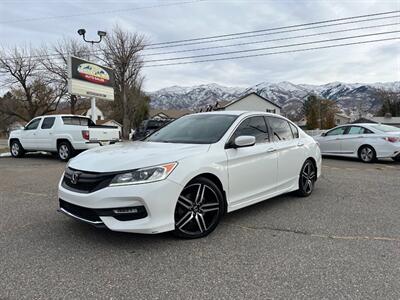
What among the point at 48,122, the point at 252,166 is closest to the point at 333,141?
the point at 252,166

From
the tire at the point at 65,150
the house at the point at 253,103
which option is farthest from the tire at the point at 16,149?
the house at the point at 253,103

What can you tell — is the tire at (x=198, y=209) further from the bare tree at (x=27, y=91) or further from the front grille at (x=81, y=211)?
the bare tree at (x=27, y=91)

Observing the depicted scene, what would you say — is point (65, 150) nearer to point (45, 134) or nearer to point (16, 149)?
point (45, 134)

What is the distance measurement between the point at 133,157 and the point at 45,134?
9.81m

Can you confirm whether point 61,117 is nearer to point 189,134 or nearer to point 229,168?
point 189,134

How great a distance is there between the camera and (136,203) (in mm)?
3227

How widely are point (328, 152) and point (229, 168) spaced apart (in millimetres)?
9620

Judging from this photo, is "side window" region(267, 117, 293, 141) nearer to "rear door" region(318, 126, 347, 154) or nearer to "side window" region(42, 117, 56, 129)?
"rear door" region(318, 126, 347, 154)

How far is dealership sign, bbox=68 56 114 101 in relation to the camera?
1658 centimetres

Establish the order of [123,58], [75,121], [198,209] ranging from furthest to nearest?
1. [123,58]
2. [75,121]
3. [198,209]

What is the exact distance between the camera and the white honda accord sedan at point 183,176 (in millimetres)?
3254

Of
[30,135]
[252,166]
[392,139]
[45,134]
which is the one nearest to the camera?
[252,166]

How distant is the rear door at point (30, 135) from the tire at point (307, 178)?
10.5m

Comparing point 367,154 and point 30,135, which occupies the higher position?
point 30,135
